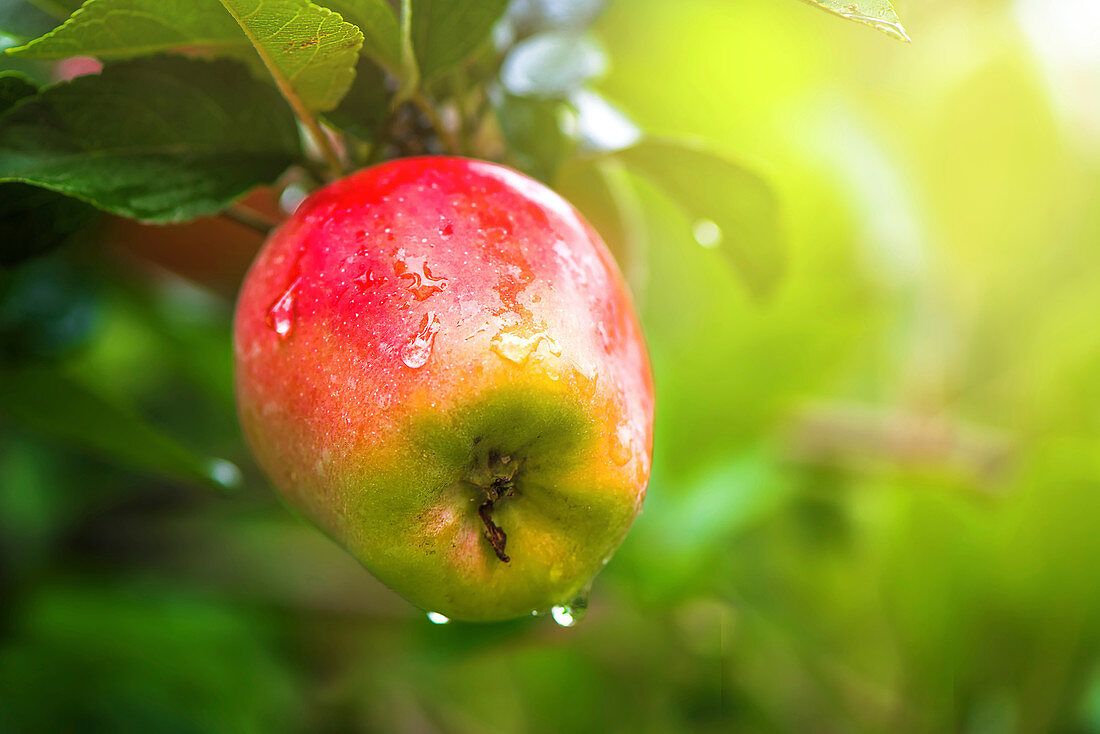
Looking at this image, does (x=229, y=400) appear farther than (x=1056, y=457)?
Yes

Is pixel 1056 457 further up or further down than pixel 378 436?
further down

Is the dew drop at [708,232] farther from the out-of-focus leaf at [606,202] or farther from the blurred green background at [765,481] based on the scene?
the blurred green background at [765,481]

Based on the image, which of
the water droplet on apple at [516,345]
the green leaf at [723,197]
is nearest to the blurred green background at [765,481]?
the green leaf at [723,197]

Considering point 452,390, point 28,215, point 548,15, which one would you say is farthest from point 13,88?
point 548,15

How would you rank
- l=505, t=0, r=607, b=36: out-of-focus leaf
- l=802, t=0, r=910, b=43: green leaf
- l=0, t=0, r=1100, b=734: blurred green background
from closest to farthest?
l=802, t=0, r=910, b=43: green leaf < l=505, t=0, r=607, b=36: out-of-focus leaf < l=0, t=0, r=1100, b=734: blurred green background

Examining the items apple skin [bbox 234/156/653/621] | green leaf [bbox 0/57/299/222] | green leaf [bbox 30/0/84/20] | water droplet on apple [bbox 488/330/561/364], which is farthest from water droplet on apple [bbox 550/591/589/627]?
green leaf [bbox 30/0/84/20]

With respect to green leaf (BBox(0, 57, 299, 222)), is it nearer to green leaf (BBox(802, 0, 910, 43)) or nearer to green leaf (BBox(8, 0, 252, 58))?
green leaf (BBox(8, 0, 252, 58))

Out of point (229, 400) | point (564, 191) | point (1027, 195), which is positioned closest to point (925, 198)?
point (1027, 195)

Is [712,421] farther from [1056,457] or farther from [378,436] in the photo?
[378,436]
